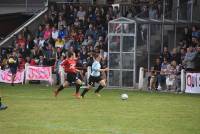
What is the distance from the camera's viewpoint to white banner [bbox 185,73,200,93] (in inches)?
1229

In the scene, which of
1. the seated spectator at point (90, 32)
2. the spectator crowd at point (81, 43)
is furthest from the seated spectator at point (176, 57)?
the seated spectator at point (90, 32)

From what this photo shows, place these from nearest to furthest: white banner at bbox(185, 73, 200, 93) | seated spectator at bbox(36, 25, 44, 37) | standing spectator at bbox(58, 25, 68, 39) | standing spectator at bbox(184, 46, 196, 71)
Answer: white banner at bbox(185, 73, 200, 93) → standing spectator at bbox(184, 46, 196, 71) → standing spectator at bbox(58, 25, 68, 39) → seated spectator at bbox(36, 25, 44, 37)

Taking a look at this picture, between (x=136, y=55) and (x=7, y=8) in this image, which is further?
(x=7, y=8)

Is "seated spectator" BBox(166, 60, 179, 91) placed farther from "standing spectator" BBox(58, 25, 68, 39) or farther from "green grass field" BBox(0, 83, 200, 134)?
"standing spectator" BBox(58, 25, 68, 39)

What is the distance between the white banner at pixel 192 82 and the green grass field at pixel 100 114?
1057 millimetres

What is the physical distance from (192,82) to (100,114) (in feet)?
37.2

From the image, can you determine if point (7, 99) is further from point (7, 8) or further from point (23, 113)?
point (7, 8)

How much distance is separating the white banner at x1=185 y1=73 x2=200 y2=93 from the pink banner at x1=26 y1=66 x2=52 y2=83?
8.67m

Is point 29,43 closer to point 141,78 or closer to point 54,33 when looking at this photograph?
point 54,33

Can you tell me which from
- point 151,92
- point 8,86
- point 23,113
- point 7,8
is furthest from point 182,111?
point 7,8

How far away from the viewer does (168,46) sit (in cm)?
3644

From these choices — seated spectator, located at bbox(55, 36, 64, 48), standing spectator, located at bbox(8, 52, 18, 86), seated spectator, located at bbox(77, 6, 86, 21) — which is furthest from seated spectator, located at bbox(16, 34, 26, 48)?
standing spectator, located at bbox(8, 52, 18, 86)

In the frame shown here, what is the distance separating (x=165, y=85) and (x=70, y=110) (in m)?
12.2

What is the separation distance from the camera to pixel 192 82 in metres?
31.5
